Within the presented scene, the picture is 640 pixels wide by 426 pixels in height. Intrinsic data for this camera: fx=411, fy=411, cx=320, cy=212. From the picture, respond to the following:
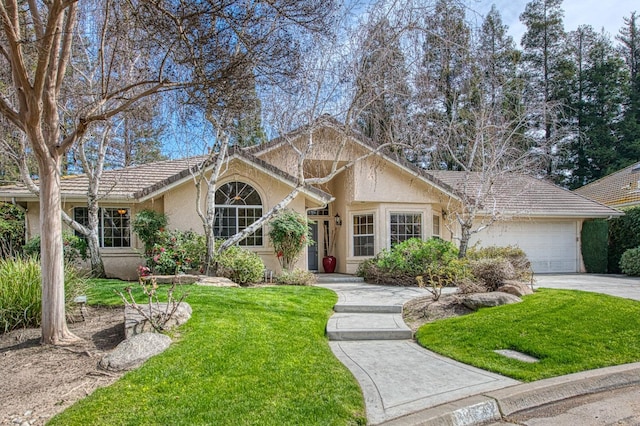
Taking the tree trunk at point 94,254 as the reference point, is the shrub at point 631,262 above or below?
below

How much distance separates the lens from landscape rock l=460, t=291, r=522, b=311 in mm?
8492

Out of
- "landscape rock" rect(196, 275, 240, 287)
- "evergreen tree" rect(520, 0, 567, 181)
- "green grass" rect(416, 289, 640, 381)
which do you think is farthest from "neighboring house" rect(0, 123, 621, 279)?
"evergreen tree" rect(520, 0, 567, 181)

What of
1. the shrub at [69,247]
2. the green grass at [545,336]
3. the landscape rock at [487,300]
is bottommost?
the green grass at [545,336]

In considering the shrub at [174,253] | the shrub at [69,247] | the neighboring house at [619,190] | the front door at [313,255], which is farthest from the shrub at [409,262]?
the neighboring house at [619,190]

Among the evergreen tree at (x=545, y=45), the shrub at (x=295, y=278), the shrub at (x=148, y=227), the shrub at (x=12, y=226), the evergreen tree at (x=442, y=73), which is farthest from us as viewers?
the evergreen tree at (x=545, y=45)

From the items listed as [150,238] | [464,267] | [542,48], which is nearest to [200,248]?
[150,238]

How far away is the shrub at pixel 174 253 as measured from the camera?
39.7 ft

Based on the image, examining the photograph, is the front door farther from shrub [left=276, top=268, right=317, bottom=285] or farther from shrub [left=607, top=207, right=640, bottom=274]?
shrub [left=607, top=207, right=640, bottom=274]

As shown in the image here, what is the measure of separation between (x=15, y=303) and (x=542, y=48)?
3782cm

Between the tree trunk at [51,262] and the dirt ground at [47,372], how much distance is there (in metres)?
0.26

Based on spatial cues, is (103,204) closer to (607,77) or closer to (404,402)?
(404,402)

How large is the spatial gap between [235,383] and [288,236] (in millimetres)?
8957

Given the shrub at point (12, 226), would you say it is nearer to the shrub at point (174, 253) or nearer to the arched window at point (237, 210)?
the shrub at point (174, 253)

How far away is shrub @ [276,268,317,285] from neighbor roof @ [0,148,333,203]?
2.64 m
